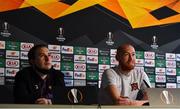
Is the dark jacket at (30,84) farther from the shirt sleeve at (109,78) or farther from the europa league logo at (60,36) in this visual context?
the europa league logo at (60,36)

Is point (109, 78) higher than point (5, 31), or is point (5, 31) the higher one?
point (5, 31)

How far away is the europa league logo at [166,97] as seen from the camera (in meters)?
2.01

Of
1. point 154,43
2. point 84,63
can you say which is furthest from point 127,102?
point 154,43

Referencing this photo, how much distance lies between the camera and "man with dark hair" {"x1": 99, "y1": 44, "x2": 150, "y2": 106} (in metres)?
2.67

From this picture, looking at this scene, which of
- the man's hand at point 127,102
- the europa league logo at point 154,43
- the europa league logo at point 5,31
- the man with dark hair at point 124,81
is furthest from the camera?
the europa league logo at point 154,43

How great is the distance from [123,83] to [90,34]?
1.35 m

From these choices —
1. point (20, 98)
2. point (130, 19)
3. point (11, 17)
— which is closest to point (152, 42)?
point (130, 19)

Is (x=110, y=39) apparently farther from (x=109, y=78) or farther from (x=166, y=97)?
(x=166, y=97)

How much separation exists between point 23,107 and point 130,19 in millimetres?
2719

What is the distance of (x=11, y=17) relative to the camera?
12.0 feet

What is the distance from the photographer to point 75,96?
6.43 ft

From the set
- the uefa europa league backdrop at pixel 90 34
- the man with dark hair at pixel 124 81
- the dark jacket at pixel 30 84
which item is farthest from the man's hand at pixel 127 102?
the uefa europa league backdrop at pixel 90 34

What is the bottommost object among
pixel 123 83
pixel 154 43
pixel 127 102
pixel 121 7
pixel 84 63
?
pixel 127 102

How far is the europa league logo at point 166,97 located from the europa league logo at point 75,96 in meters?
0.48
